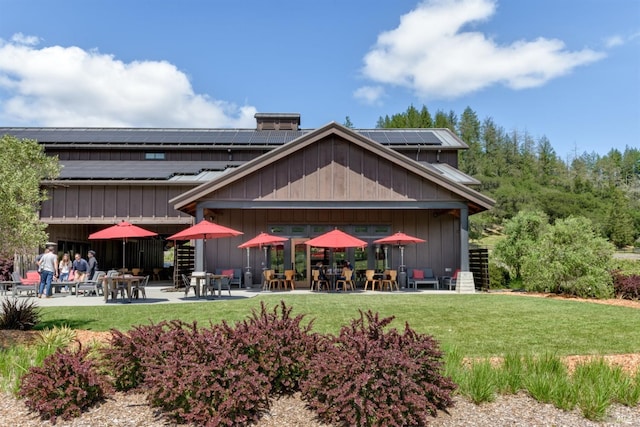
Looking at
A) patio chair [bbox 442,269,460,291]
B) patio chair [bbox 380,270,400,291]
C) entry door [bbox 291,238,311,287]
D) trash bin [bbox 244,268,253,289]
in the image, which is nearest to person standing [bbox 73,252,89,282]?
trash bin [bbox 244,268,253,289]

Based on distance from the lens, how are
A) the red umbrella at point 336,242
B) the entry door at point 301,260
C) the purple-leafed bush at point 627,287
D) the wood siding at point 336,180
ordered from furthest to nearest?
the entry door at point 301,260 < the wood siding at point 336,180 < the red umbrella at point 336,242 < the purple-leafed bush at point 627,287

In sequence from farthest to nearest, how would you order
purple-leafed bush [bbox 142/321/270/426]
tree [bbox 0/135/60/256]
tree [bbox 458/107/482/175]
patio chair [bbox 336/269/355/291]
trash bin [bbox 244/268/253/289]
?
tree [bbox 458/107/482/175] < trash bin [bbox 244/268/253/289] < patio chair [bbox 336/269/355/291] < tree [bbox 0/135/60/256] < purple-leafed bush [bbox 142/321/270/426]

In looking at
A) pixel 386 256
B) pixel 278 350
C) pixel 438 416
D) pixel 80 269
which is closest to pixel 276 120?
pixel 386 256

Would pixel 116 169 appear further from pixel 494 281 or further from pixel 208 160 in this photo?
pixel 494 281

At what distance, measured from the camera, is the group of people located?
16172 millimetres

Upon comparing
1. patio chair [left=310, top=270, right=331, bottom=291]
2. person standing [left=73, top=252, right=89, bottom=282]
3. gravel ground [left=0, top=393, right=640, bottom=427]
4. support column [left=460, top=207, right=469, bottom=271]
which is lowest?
gravel ground [left=0, top=393, right=640, bottom=427]

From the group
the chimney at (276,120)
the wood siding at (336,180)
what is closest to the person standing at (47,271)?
the wood siding at (336,180)

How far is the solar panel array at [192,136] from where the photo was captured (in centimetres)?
2742

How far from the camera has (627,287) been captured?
15.1 m

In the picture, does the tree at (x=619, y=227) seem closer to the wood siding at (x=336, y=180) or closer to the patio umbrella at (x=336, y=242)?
the wood siding at (x=336, y=180)

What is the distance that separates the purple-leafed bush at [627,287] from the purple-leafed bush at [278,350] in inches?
539

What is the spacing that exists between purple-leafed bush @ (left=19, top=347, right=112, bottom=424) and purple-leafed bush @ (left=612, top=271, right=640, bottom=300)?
15.7 metres

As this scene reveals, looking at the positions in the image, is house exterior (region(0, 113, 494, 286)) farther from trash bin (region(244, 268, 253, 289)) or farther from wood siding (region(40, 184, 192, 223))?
trash bin (region(244, 268, 253, 289))

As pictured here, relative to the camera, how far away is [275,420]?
4.60m
